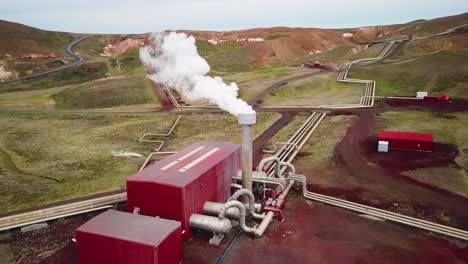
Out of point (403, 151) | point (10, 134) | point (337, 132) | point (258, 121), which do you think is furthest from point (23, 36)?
point (403, 151)

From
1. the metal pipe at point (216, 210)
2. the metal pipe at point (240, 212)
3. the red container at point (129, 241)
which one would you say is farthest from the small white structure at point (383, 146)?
the red container at point (129, 241)

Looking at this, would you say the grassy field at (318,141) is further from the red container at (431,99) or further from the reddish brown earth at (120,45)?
the reddish brown earth at (120,45)

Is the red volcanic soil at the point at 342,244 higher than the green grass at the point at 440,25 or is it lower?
lower

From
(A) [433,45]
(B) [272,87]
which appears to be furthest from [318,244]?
(A) [433,45]

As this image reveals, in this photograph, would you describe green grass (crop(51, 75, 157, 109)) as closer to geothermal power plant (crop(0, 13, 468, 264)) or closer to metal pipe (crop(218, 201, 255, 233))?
geothermal power plant (crop(0, 13, 468, 264))

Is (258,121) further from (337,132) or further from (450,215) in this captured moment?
(450,215)
